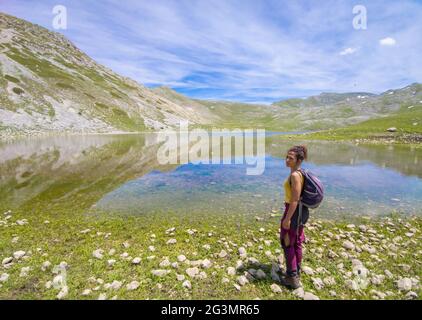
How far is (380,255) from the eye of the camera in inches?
351

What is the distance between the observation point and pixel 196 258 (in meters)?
8.77

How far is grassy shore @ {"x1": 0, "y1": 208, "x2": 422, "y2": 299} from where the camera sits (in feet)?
22.9

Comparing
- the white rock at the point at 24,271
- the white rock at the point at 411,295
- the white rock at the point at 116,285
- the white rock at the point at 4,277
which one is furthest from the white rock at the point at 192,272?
the white rock at the point at 411,295

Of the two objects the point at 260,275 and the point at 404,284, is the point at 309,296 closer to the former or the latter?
the point at 260,275

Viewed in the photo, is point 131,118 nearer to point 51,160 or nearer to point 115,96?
point 115,96

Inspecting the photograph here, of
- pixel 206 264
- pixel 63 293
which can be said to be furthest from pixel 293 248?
pixel 63 293

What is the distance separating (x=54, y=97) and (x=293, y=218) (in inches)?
4830

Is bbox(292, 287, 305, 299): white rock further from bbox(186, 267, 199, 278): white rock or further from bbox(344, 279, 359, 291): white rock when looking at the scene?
bbox(186, 267, 199, 278): white rock

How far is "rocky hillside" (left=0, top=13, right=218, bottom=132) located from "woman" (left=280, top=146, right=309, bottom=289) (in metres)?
89.3

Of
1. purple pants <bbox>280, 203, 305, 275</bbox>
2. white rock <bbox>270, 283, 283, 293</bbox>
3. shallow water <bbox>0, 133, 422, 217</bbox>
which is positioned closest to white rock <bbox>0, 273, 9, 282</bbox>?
shallow water <bbox>0, 133, 422, 217</bbox>
